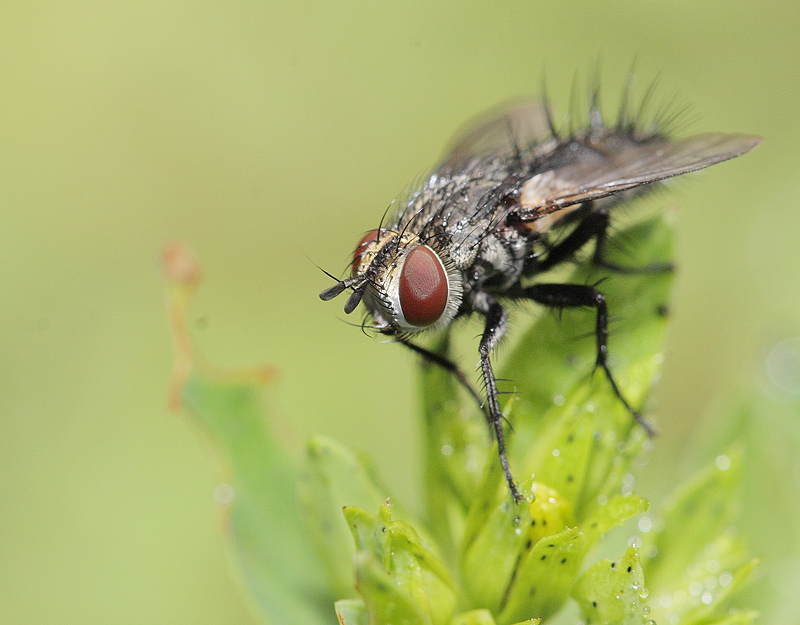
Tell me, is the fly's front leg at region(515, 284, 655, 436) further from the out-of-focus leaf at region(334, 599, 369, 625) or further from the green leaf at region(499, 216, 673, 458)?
the out-of-focus leaf at region(334, 599, 369, 625)

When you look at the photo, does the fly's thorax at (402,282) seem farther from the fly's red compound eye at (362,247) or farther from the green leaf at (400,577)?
the green leaf at (400,577)

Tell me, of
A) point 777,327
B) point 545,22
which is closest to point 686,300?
point 777,327

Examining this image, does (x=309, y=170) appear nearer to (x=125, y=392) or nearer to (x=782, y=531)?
(x=125, y=392)

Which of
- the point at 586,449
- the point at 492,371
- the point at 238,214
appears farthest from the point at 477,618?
the point at 238,214

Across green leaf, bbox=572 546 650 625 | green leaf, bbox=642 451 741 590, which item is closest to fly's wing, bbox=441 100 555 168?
green leaf, bbox=642 451 741 590

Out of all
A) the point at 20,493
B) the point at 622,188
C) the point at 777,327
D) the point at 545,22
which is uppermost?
the point at 545,22
